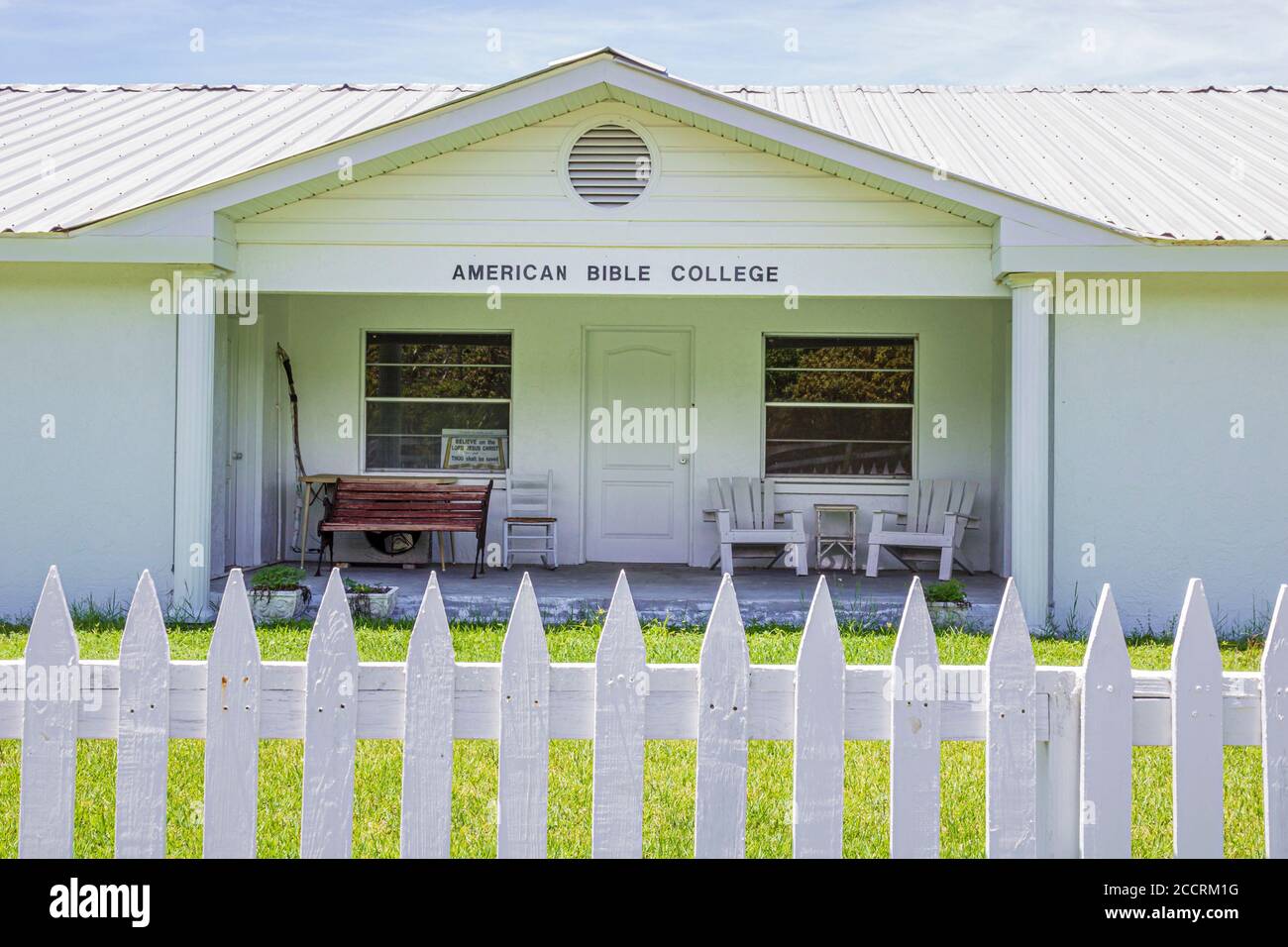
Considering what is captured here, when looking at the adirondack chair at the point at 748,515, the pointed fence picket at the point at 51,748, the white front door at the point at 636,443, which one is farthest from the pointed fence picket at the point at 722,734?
the white front door at the point at 636,443

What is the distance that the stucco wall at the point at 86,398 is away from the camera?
886 centimetres

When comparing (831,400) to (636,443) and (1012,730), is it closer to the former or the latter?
(636,443)

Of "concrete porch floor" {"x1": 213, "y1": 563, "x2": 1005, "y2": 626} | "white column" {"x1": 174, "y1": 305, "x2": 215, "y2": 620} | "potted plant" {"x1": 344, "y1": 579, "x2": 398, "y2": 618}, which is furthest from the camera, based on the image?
"concrete porch floor" {"x1": 213, "y1": 563, "x2": 1005, "y2": 626}

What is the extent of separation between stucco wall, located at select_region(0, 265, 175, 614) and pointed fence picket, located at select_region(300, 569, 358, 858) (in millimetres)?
6827

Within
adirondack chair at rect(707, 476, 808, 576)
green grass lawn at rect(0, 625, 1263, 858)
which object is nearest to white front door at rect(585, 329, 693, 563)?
adirondack chair at rect(707, 476, 808, 576)

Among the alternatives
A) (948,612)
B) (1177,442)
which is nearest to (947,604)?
(948,612)

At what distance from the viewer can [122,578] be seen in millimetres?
8898

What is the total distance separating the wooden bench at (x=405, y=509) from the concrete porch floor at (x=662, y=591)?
428 millimetres

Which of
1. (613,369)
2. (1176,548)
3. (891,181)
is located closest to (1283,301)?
(1176,548)

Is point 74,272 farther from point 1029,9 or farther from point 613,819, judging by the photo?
point 1029,9

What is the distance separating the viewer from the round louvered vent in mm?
8727

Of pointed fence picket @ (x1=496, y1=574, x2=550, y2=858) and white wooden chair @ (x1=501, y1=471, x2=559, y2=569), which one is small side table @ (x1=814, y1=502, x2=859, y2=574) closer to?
white wooden chair @ (x1=501, y1=471, x2=559, y2=569)

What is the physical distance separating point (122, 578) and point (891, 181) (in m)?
6.08

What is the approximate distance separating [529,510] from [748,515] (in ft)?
6.92
